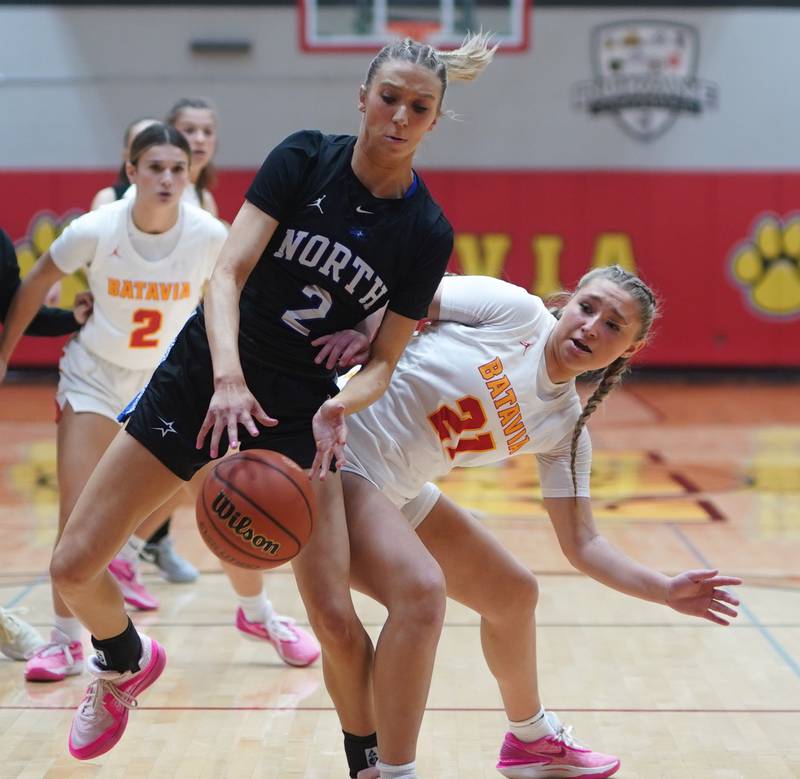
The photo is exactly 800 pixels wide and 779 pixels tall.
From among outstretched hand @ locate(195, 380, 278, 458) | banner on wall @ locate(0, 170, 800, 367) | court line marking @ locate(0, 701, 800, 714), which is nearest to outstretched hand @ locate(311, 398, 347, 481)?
outstretched hand @ locate(195, 380, 278, 458)

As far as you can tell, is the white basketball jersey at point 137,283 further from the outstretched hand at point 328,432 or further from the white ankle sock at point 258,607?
the outstretched hand at point 328,432

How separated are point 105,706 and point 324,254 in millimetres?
1429

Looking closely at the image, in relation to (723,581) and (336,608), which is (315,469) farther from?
(723,581)

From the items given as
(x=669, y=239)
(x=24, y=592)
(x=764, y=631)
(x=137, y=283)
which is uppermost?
(x=137, y=283)

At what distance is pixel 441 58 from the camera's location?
2914 millimetres

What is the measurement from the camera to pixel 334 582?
9.21 ft

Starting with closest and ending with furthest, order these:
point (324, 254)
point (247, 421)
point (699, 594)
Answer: point (247, 421)
point (324, 254)
point (699, 594)

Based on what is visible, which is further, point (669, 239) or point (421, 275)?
point (669, 239)

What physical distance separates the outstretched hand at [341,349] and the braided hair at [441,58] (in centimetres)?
62

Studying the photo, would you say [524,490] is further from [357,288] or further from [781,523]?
[357,288]

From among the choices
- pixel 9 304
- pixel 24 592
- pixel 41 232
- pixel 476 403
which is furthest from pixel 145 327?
pixel 41 232

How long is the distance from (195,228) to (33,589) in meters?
1.88

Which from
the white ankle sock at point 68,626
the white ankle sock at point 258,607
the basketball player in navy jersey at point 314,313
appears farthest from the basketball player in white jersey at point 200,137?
the basketball player in navy jersey at point 314,313

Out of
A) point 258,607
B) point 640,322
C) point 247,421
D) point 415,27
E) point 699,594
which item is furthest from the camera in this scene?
point 415,27
